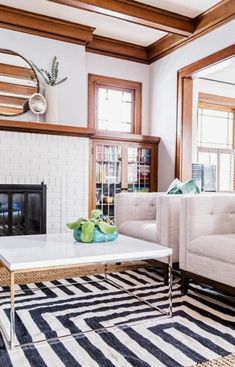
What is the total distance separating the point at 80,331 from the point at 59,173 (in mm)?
2564

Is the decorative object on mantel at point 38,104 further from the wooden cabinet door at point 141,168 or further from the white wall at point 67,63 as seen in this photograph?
the wooden cabinet door at point 141,168

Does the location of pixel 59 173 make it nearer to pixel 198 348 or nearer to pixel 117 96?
pixel 117 96

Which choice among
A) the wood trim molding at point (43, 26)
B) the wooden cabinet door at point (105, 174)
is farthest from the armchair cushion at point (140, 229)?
the wood trim molding at point (43, 26)

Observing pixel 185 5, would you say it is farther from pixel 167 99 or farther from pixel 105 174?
pixel 105 174

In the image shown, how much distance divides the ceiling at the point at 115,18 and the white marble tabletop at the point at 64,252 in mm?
2694

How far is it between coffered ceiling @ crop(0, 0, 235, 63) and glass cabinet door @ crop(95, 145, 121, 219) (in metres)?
1.38

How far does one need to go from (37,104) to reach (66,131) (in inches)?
18.9

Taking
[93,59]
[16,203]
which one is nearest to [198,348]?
[16,203]

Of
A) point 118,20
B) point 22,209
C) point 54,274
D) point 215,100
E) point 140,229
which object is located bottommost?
point 54,274

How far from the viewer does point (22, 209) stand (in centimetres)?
394

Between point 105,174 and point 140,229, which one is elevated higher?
point 105,174

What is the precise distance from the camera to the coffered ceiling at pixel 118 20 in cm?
366

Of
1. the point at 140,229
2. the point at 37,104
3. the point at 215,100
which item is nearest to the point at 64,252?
the point at 140,229

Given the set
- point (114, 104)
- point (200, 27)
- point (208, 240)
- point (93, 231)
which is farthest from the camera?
point (114, 104)
